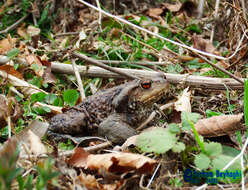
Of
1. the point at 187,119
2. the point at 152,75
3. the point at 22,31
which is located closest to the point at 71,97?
the point at 152,75

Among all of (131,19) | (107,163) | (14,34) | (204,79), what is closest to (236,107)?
(204,79)

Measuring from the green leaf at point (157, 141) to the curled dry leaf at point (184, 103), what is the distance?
1.27 metres

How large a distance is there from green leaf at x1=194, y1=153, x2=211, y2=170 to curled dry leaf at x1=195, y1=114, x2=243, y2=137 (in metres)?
0.55

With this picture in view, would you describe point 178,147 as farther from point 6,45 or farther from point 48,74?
point 6,45

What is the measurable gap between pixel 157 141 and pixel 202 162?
14.5 inches

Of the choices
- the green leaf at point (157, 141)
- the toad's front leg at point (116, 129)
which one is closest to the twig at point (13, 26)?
the toad's front leg at point (116, 129)

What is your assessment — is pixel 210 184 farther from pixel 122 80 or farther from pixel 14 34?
pixel 14 34

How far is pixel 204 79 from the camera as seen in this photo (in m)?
4.08

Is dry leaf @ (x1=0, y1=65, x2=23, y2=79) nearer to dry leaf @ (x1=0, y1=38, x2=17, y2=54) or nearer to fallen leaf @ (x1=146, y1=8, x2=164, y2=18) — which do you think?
dry leaf @ (x1=0, y1=38, x2=17, y2=54)

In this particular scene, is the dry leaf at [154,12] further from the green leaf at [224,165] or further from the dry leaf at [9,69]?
the green leaf at [224,165]

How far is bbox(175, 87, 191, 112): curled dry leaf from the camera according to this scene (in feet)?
12.4

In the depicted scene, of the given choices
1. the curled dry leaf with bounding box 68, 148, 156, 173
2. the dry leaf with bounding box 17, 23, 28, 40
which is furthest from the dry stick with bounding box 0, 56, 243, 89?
the curled dry leaf with bounding box 68, 148, 156, 173

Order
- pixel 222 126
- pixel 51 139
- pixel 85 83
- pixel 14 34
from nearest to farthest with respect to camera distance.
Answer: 1. pixel 222 126
2. pixel 51 139
3. pixel 85 83
4. pixel 14 34

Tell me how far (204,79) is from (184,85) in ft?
0.90
